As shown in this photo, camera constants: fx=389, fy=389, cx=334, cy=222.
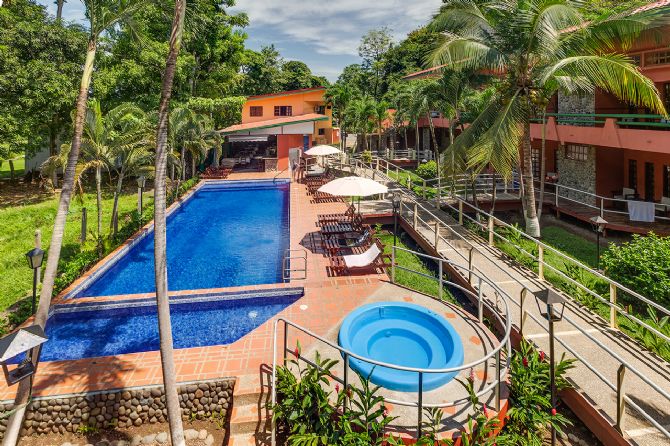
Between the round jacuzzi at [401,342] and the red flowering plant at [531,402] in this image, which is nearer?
the red flowering plant at [531,402]

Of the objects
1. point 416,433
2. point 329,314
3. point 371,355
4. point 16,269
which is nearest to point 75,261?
point 16,269

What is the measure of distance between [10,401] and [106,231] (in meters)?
11.6

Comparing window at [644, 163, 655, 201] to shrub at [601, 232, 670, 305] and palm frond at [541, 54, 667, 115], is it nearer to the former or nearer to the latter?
palm frond at [541, 54, 667, 115]

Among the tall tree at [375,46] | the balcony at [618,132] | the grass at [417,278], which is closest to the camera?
the grass at [417,278]

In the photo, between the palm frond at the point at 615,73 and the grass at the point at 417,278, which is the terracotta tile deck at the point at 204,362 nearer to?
the grass at the point at 417,278

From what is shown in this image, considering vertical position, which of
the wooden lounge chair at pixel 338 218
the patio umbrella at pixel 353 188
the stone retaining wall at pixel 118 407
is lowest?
the stone retaining wall at pixel 118 407

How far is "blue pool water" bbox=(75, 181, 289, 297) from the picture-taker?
12535 mm

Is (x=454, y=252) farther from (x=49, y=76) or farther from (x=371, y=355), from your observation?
(x=49, y=76)

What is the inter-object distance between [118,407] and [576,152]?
22.0 m

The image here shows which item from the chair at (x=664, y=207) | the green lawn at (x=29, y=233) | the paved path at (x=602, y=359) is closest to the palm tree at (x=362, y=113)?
the green lawn at (x=29, y=233)

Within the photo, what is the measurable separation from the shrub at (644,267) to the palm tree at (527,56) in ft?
10.5

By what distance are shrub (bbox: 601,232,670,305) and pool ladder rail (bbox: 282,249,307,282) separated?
27.8 feet

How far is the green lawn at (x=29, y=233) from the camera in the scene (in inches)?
476

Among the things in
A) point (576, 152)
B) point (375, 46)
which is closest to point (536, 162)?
point (576, 152)
